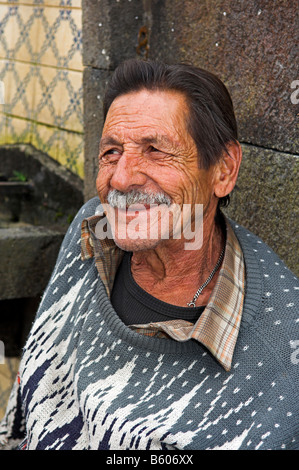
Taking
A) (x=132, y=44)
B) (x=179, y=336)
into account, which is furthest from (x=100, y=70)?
(x=179, y=336)

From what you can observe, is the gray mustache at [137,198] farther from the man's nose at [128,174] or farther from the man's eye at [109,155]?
the man's eye at [109,155]

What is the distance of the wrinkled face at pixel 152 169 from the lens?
211 centimetres

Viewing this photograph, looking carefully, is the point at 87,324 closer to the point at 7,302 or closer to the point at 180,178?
the point at 180,178

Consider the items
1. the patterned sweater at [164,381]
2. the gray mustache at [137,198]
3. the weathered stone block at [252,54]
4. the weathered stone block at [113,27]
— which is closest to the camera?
the patterned sweater at [164,381]

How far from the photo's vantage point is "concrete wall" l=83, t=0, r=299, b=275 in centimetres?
265

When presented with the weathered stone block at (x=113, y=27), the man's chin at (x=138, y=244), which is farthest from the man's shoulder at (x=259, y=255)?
the weathered stone block at (x=113, y=27)

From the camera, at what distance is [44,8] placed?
17.0 feet

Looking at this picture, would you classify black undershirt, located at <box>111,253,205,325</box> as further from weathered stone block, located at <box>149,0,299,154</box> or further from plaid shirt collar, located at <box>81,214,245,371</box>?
weathered stone block, located at <box>149,0,299,154</box>

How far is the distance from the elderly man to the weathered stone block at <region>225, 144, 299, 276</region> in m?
0.37

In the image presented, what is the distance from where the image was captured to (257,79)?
9.20ft

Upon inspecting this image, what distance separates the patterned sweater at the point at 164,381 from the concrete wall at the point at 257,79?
433 millimetres

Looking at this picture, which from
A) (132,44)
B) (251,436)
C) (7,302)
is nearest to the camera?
(251,436)

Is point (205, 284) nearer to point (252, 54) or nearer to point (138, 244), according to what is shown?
point (138, 244)
